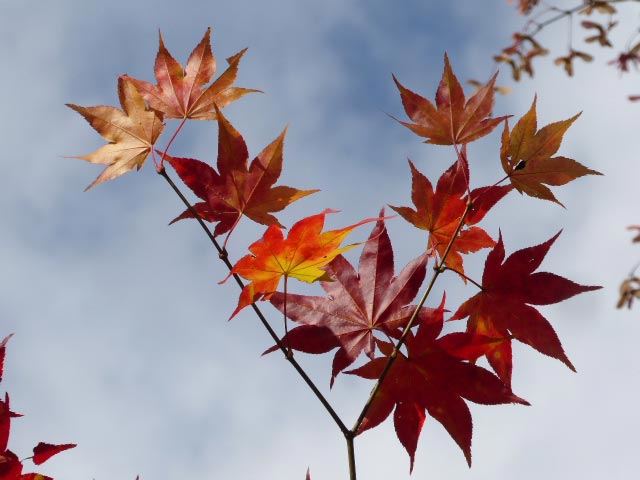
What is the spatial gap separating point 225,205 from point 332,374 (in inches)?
11.0

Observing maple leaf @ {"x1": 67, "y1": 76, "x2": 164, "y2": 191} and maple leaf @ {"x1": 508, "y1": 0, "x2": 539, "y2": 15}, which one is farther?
maple leaf @ {"x1": 508, "y1": 0, "x2": 539, "y2": 15}

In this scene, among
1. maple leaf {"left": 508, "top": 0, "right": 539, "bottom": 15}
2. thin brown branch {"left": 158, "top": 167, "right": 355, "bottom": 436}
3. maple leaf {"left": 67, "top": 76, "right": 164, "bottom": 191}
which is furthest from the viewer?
maple leaf {"left": 508, "top": 0, "right": 539, "bottom": 15}

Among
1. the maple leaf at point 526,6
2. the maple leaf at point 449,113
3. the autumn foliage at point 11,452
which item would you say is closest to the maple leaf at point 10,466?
the autumn foliage at point 11,452

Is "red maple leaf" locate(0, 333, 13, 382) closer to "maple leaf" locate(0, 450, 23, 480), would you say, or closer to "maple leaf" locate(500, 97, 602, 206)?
"maple leaf" locate(0, 450, 23, 480)

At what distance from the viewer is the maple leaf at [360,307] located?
2.71ft

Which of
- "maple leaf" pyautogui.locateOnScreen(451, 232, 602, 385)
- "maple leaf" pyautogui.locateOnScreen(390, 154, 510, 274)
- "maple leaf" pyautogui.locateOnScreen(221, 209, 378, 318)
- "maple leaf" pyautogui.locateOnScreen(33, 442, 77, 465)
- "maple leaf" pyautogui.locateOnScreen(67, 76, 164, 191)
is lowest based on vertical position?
"maple leaf" pyautogui.locateOnScreen(33, 442, 77, 465)

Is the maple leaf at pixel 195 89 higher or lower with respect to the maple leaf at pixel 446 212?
higher

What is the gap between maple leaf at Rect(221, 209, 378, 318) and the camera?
0.77 m

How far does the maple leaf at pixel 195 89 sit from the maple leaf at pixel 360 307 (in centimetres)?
33

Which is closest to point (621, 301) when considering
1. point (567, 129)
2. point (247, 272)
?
point (567, 129)

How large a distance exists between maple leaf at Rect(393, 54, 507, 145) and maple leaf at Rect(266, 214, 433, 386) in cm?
16

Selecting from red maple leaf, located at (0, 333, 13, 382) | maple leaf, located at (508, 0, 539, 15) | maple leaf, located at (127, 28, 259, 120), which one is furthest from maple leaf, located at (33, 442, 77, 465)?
maple leaf, located at (508, 0, 539, 15)

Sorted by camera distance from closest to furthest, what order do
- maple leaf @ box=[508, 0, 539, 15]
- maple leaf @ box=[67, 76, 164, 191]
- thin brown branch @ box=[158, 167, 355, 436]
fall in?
1. thin brown branch @ box=[158, 167, 355, 436]
2. maple leaf @ box=[67, 76, 164, 191]
3. maple leaf @ box=[508, 0, 539, 15]

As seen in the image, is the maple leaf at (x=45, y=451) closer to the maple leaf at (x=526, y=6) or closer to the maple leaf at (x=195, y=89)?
the maple leaf at (x=195, y=89)
